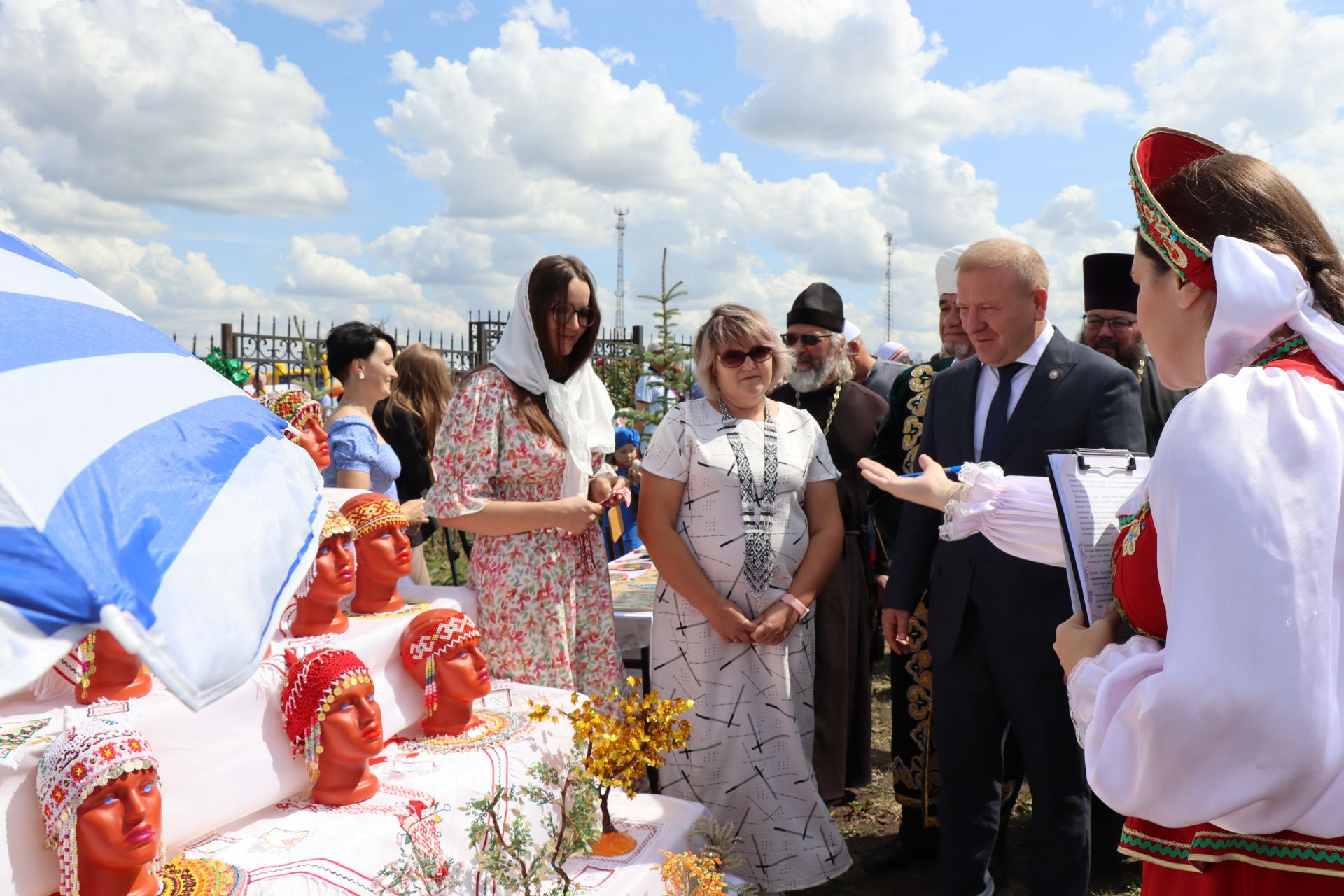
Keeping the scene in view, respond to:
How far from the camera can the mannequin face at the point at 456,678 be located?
287 centimetres

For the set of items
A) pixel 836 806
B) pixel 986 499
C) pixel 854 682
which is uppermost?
pixel 986 499

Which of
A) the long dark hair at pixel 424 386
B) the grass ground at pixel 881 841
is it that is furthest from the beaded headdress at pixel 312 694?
the long dark hair at pixel 424 386

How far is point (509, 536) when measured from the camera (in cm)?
331

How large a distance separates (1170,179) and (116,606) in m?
1.52

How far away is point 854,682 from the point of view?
4273 mm

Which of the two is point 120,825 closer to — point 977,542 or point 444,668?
point 444,668

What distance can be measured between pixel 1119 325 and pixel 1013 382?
124cm

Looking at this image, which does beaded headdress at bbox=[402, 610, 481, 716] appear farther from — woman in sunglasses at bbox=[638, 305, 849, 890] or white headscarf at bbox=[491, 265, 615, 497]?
woman in sunglasses at bbox=[638, 305, 849, 890]

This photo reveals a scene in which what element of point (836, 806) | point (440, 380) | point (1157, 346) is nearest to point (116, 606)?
point (1157, 346)

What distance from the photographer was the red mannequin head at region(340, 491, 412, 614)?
10.0 feet

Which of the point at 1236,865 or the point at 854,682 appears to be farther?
the point at 854,682

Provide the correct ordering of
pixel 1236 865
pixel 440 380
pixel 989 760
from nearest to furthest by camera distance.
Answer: pixel 1236 865 → pixel 989 760 → pixel 440 380

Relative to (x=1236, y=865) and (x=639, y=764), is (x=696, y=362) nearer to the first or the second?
(x=639, y=764)

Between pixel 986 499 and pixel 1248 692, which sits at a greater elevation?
pixel 986 499
